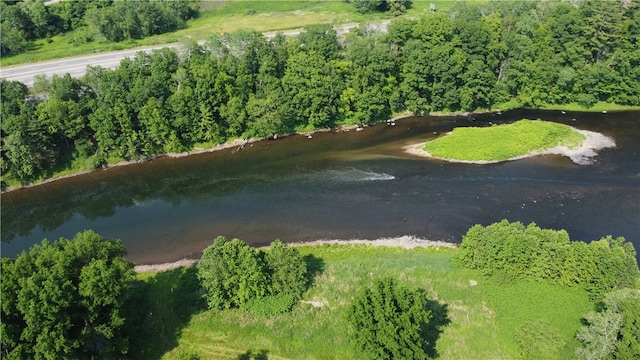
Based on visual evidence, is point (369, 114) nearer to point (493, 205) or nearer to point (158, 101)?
point (493, 205)

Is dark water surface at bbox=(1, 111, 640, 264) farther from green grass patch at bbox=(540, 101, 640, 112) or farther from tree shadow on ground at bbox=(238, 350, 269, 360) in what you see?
tree shadow on ground at bbox=(238, 350, 269, 360)

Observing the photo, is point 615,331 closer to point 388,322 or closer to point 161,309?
point 388,322

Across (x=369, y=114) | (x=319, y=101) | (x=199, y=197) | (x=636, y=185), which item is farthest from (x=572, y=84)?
(x=199, y=197)

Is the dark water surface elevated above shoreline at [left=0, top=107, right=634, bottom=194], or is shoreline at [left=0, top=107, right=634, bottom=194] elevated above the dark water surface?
shoreline at [left=0, top=107, right=634, bottom=194]

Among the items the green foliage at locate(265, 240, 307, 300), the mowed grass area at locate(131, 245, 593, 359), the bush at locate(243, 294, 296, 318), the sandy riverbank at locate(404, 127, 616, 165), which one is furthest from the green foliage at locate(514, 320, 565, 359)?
the sandy riverbank at locate(404, 127, 616, 165)

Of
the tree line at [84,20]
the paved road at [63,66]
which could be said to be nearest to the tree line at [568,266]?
the paved road at [63,66]

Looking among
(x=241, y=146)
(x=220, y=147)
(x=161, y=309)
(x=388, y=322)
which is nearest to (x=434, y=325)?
(x=388, y=322)
